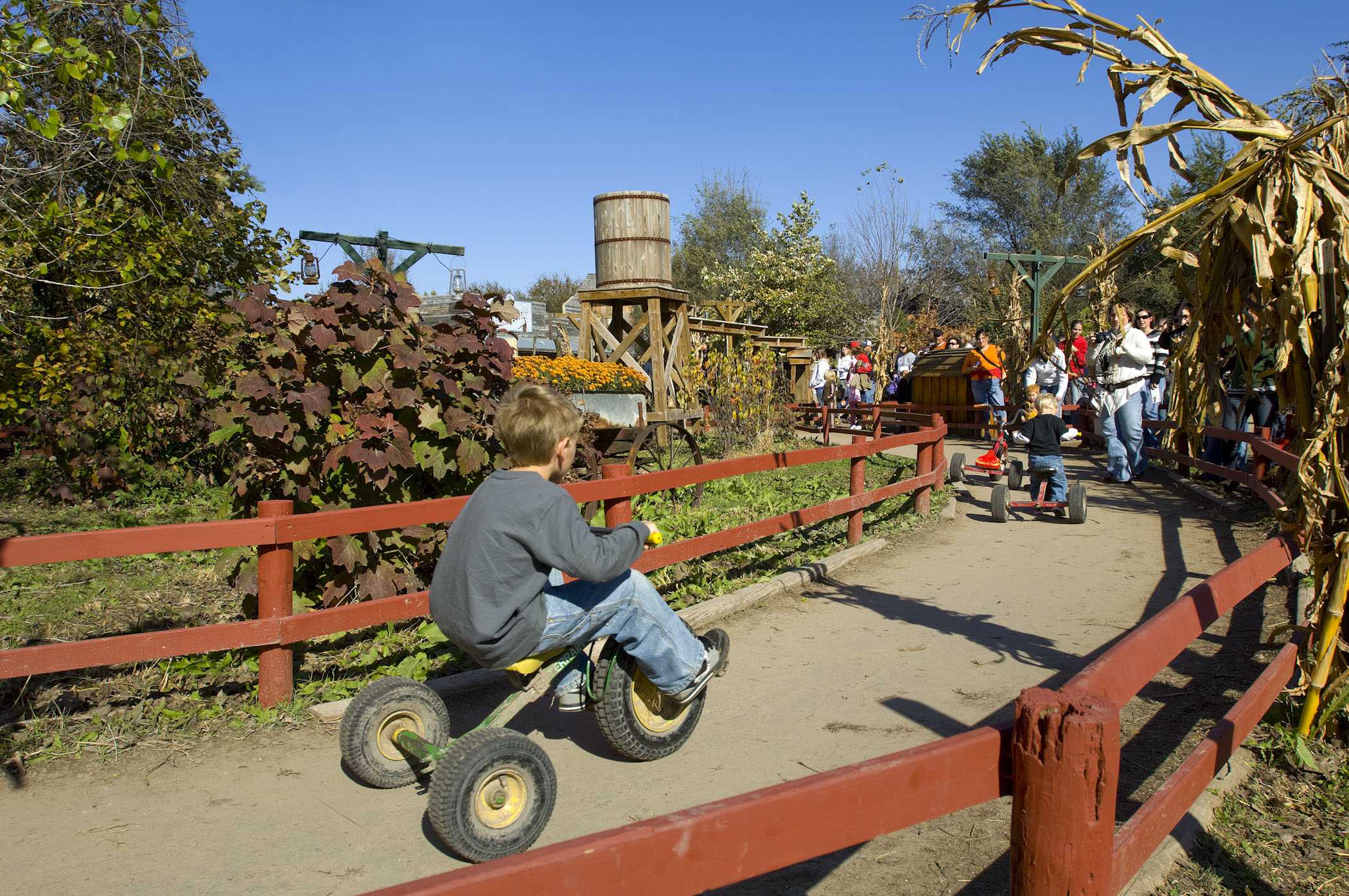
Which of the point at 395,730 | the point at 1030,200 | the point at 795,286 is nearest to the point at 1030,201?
the point at 1030,200

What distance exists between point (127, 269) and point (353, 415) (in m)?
4.46

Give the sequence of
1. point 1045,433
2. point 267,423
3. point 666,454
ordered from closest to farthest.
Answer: point 267,423
point 1045,433
point 666,454

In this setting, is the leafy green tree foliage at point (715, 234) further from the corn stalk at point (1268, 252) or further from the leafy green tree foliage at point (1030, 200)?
the corn stalk at point (1268, 252)

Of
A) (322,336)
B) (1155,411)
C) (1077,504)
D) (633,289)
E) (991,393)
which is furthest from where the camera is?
(991,393)

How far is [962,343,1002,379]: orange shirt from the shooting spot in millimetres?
15586

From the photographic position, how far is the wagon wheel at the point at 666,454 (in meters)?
9.03

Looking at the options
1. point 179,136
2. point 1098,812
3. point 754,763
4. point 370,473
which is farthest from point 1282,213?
point 179,136

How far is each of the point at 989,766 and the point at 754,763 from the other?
7.07 ft

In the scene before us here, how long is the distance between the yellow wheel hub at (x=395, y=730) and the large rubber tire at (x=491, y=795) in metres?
0.54

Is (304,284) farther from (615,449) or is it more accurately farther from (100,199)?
(615,449)

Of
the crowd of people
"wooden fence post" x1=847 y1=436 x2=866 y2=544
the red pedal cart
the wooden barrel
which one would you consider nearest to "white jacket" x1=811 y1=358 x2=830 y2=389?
the crowd of people

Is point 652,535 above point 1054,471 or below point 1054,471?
above

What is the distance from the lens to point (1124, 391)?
9.76 m

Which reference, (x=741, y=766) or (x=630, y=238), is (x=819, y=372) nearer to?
(x=630, y=238)
